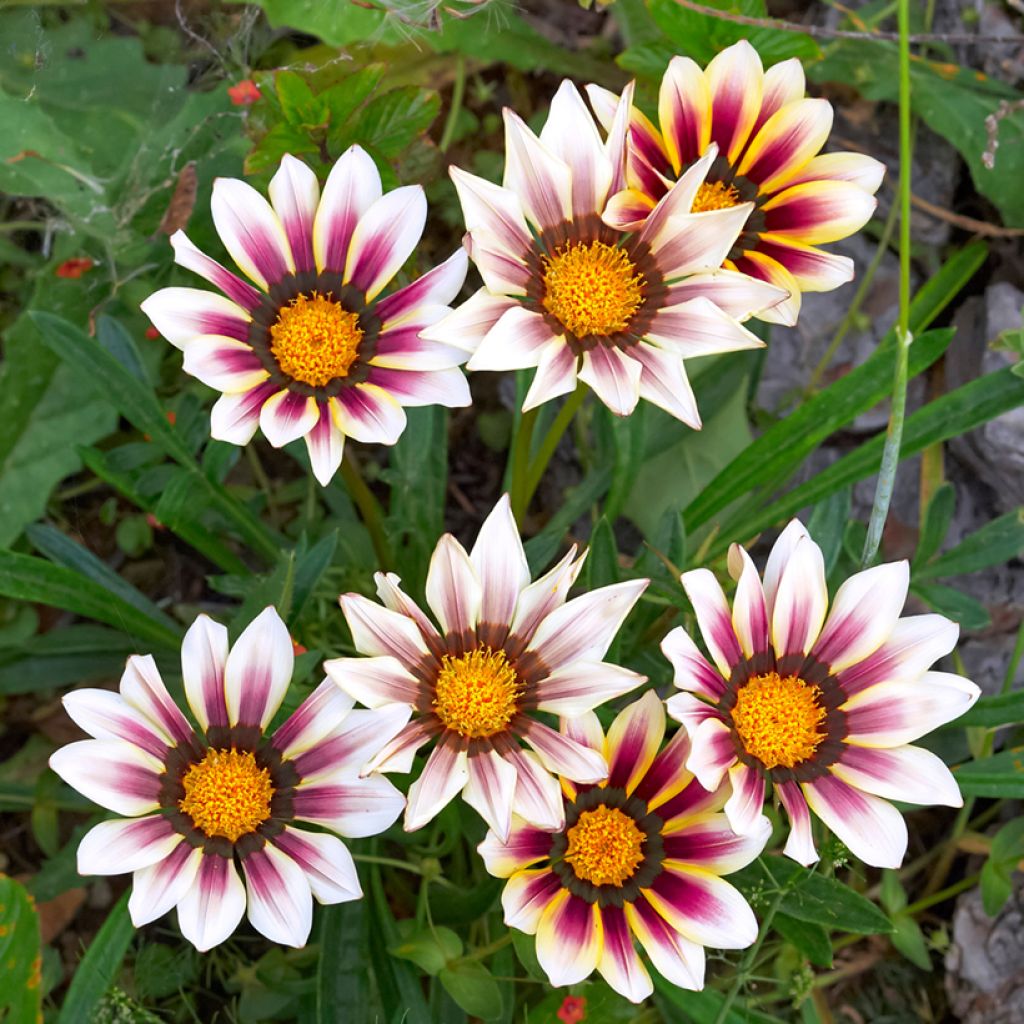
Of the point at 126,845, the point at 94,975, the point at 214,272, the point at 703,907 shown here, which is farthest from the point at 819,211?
the point at 94,975

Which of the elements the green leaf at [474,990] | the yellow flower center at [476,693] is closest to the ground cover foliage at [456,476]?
the green leaf at [474,990]

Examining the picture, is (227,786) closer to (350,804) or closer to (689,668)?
(350,804)

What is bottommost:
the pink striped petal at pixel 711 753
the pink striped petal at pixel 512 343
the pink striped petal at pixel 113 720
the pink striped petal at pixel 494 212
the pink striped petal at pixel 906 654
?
the pink striped petal at pixel 113 720

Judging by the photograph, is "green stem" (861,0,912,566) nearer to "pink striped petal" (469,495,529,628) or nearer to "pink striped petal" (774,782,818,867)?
"pink striped petal" (774,782,818,867)

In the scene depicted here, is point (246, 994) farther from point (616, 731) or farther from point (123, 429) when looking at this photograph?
point (123, 429)

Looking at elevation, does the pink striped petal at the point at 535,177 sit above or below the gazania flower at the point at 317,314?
above

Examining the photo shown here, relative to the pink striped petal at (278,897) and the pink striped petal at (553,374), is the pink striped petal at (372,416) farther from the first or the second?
the pink striped petal at (278,897)
